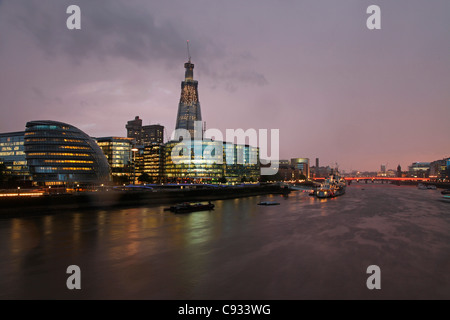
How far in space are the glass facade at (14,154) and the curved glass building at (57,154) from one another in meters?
42.1

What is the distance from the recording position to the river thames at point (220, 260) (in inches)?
781

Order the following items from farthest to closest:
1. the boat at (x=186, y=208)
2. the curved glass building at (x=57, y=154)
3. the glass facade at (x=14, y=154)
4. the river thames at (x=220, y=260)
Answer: the glass facade at (x=14, y=154) → the curved glass building at (x=57, y=154) → the boat at (x=186, y=208) → the river thames at (x=220, y=260)

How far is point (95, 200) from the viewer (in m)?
69.1

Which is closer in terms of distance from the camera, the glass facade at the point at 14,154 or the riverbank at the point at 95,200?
the riverbank at the point at 95,200

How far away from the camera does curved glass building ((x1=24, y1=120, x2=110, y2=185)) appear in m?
112

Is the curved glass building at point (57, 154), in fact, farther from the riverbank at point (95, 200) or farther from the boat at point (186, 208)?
the boat at point (186, 208)

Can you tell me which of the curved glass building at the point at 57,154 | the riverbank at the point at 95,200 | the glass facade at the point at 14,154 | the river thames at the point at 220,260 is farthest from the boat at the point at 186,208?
the glass facade at the point at 14,154

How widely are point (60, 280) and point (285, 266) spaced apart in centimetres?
1829

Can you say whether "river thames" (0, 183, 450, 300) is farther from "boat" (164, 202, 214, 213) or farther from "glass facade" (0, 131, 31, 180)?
"glass facade" (0, 131, 31, 180)

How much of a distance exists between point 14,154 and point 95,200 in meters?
112

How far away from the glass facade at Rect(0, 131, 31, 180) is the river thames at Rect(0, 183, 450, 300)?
121571 millimetres

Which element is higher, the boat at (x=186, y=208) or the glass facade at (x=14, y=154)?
the glass facade at (x=14, y=154)
